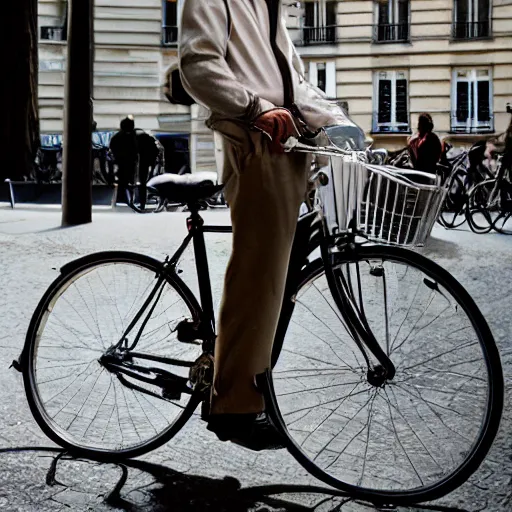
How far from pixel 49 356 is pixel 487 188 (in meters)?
9.10

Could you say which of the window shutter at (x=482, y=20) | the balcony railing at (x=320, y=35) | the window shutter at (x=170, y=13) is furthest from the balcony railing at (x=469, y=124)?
the window shutter at (x=170, y=13)

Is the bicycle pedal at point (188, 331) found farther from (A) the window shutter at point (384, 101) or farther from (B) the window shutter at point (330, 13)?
(B) the window shutter at point (330, 13)

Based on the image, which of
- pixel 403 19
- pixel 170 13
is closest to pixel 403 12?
pixel 403 19

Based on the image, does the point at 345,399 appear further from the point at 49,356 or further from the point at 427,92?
the point at 427,92

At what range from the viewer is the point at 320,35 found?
26.2 meters

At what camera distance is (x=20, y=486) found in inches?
108

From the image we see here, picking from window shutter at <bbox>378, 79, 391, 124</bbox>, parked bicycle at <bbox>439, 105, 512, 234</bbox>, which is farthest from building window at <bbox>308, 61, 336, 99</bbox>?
parked bicycle at <bbox>439, 105, 512, 234</bbox>

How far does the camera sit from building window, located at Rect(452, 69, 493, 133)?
2481 cm

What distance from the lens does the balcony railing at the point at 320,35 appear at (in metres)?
26.2

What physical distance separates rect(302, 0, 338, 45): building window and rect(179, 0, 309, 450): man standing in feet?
79.3

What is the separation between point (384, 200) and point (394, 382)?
1.89ft

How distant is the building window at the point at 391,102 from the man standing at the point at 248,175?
22.8 meters

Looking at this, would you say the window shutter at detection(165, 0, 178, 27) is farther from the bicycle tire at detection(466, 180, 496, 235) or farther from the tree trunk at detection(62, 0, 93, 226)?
the bicycle tire at detection(466, 180, 496, 235)

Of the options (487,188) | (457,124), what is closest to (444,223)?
(487,188)
